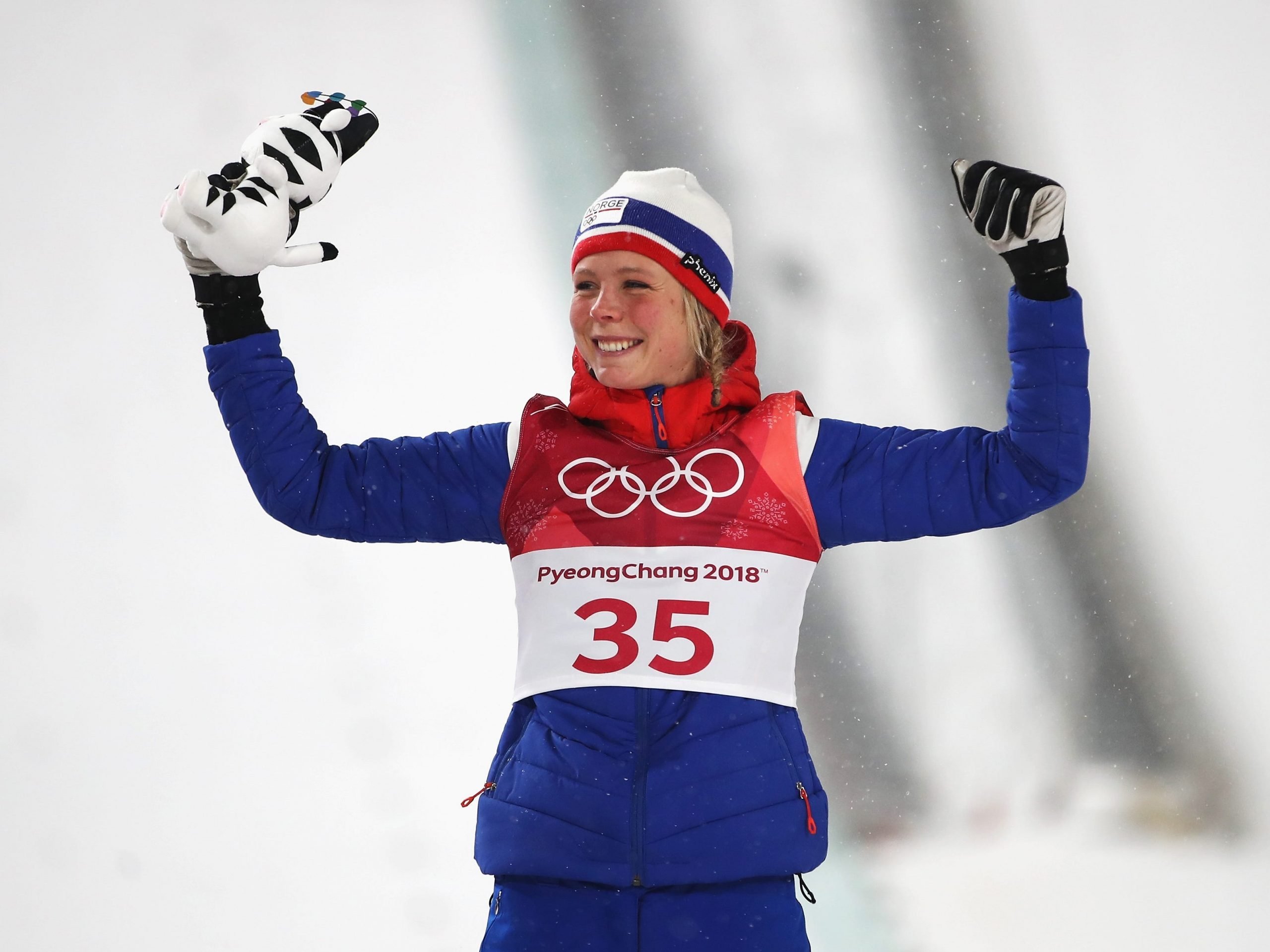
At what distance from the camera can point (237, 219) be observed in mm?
1327

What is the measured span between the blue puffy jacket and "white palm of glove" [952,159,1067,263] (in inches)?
2.3

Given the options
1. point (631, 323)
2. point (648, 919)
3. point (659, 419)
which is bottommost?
point (648, 919)

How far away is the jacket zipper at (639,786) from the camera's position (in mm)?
1199

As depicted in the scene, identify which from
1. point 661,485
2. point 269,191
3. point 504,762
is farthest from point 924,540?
point 269,191

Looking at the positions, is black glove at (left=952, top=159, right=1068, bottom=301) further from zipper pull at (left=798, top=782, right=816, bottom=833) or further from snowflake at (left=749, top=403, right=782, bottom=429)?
zipper pull at (left=798, top=782, right=816, bottom=833)

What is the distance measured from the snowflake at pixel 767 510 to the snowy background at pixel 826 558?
1006mm

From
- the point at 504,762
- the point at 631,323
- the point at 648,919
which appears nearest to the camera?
the point at 648,919

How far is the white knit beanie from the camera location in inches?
57.2

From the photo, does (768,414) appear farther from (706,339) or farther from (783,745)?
(783,745)

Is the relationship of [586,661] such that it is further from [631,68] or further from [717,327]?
[631,68]

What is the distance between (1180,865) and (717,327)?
146 centimetres

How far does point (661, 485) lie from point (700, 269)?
0.27 metres

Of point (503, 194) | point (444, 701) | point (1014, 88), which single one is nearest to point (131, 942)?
point (444, 701)

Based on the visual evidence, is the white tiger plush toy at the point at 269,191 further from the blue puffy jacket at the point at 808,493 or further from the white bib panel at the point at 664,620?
the white bib panel at the point at 664,620
